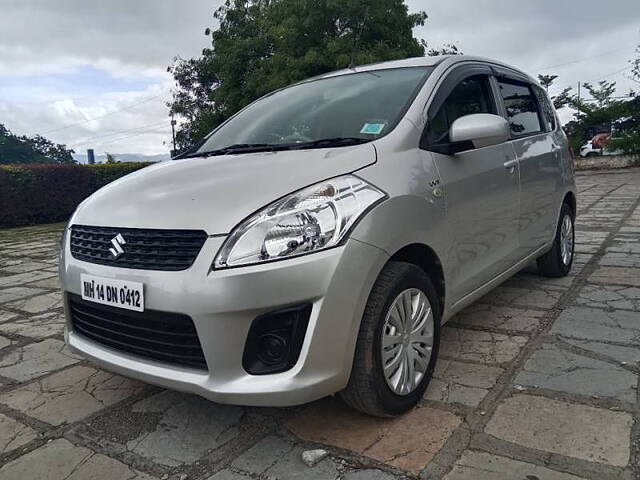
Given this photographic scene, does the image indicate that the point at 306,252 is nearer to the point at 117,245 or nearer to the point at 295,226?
the point at 295,226

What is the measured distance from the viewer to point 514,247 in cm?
329

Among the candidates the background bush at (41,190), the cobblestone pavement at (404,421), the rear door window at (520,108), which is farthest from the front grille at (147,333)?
the background bush at (41,190)

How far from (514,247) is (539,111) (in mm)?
1448

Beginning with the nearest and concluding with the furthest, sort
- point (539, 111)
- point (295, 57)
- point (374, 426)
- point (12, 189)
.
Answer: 1. point (374, 426)
2. point (539, 111)
3. point (12, 189)
4. point (295, 57)

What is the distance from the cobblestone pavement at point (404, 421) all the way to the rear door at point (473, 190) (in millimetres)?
483

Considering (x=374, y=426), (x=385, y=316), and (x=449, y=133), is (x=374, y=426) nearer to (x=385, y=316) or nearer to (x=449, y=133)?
(x=385, y=316)

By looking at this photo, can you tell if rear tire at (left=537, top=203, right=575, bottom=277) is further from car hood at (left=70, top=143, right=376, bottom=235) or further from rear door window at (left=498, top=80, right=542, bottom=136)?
car hood at (left=70, top=143, right=376, bottom=235)

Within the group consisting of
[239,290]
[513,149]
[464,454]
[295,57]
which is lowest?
[464,454]

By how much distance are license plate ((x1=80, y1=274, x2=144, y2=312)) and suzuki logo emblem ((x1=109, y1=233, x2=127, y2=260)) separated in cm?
10

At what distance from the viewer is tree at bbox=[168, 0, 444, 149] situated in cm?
1480

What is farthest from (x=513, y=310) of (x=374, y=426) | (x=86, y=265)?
(x=86, y=265)

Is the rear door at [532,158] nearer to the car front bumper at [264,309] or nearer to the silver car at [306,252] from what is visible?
the silver car at [306,252]

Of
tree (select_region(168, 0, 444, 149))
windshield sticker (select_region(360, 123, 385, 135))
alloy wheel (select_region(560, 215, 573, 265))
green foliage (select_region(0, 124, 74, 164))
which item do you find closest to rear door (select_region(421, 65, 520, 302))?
windshield sticker (select_region(360, 123, 385, 135))

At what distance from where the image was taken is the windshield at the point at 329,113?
2.57 meters
